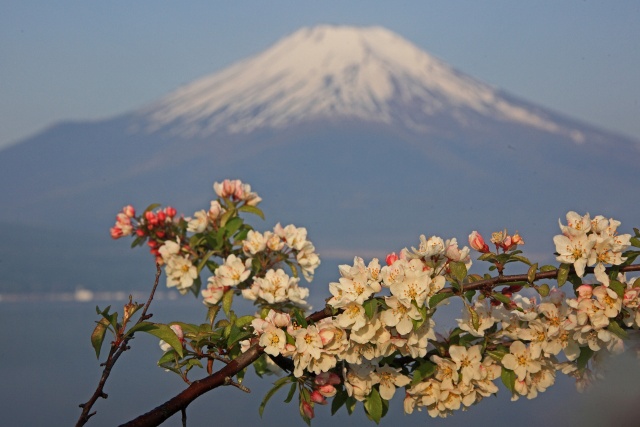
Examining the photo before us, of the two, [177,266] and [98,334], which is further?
[177,266]

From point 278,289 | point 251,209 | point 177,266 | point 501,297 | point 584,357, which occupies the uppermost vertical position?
point 251,209

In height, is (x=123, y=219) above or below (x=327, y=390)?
above

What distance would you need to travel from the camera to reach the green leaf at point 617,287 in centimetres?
174

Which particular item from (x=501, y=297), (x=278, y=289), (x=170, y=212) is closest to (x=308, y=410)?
(x=501, y=297)

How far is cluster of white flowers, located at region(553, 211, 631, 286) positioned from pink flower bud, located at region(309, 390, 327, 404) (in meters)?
0.54

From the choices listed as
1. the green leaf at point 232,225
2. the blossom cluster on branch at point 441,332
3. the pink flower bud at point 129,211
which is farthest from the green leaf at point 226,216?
the blossom cluster on branch at point 441,332

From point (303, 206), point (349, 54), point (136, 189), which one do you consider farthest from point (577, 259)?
point (136, 189)

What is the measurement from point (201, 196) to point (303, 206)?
39.2 feet

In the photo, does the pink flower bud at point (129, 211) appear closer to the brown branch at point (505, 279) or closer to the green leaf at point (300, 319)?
the green leaf at point (300, 319)

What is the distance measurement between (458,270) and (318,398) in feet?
1.31

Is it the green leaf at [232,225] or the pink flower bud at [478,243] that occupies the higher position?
the green leaf at [232,225]

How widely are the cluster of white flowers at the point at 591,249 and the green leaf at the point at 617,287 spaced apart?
0.5 inches

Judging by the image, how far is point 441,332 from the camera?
1.96 m

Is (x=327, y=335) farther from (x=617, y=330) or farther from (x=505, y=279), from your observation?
(x=617, y=330)
